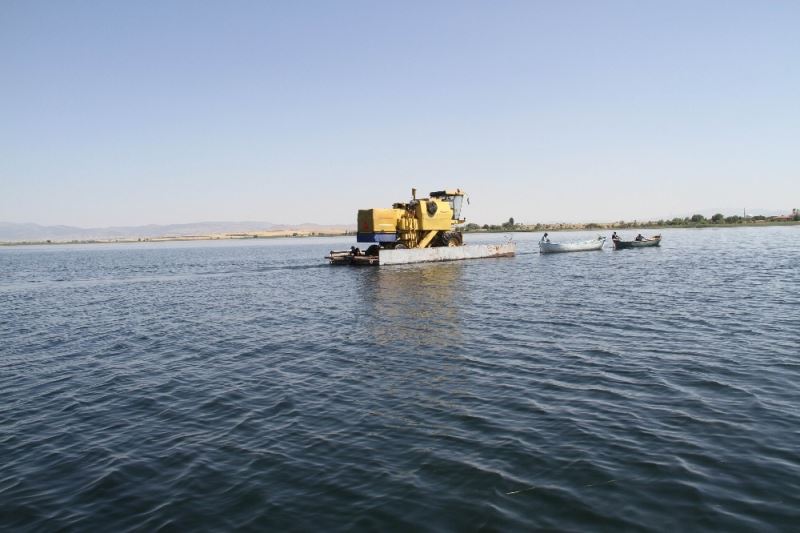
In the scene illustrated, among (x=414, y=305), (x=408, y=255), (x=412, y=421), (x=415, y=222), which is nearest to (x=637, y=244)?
(x=415, y=222)

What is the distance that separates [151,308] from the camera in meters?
25.5

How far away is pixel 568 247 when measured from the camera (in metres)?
60.6

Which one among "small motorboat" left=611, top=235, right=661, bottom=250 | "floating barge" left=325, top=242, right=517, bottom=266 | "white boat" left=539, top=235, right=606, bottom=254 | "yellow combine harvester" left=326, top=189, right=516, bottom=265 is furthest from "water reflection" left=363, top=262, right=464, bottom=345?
"small motorboat" left=611, top=235, right=661, bottom=250

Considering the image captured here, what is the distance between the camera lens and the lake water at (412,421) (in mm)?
6535

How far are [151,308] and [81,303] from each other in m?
5.80

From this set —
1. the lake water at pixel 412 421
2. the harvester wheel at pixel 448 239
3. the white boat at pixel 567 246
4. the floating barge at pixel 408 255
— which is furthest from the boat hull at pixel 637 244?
the lake water at pixel 412 421

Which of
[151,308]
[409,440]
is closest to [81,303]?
[151,308]

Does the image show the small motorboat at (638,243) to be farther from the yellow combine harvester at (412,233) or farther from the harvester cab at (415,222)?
the harvester cab at (415,222)

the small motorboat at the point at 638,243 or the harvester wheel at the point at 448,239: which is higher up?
the harvester wheel at the point at 448,239

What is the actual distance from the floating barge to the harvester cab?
138 centimetres

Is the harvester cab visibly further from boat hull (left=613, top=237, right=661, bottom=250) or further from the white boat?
boat hull (left=613, top=237, right=661, bottom=250)

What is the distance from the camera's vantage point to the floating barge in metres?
44.7

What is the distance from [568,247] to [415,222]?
22.2 metres

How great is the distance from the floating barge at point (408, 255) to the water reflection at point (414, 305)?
3994 mm
